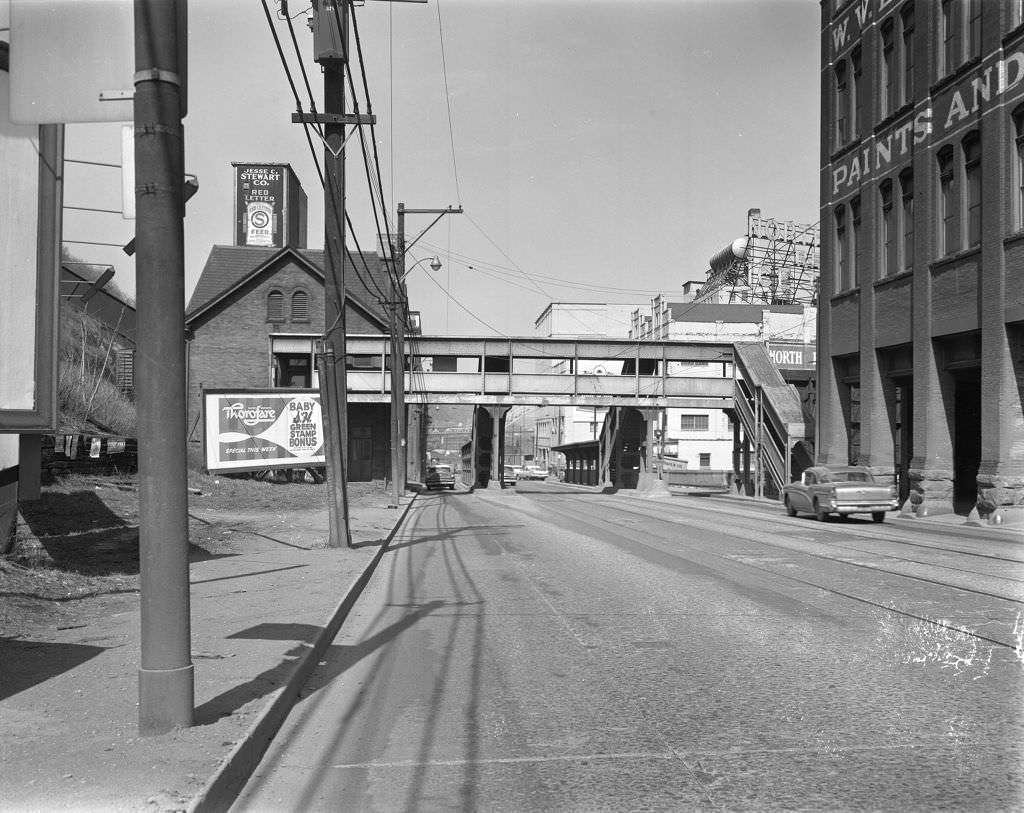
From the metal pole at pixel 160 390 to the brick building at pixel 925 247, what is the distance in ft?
71.9

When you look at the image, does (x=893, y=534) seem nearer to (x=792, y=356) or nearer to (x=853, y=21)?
(x=853, y=21)

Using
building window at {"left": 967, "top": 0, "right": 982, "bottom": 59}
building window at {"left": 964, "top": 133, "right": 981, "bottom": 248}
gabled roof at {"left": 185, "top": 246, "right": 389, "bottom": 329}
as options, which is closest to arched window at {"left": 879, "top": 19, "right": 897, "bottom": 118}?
building window at {"left": 967, "top": 0, "right": 982, "bottom": 59}

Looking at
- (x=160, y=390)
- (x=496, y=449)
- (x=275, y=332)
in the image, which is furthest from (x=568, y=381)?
(x=160, y=390)

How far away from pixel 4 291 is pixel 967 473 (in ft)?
94.6

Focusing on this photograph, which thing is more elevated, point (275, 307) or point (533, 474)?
point (275, 307)

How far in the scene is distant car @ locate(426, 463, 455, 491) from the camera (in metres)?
56.4

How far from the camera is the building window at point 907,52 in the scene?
28.4 metres

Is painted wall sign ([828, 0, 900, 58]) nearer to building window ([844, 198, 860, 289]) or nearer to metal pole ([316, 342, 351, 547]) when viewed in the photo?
building window ([844, 198, 860, 289])

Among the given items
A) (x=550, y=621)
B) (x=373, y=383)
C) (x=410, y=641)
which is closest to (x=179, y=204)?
(x=410, y=641)

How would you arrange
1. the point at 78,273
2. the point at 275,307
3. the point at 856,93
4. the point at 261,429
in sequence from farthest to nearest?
the point at 275,307 < the point at 78,273 < the point at 261,429 < the point at 856,93

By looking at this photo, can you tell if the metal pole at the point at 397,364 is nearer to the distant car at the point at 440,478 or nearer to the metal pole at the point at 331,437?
the metal pole at the point at 331,437

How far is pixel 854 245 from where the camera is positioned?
107 ft

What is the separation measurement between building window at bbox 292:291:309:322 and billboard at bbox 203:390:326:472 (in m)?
18.4

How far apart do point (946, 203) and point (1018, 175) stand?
349 centimetres
